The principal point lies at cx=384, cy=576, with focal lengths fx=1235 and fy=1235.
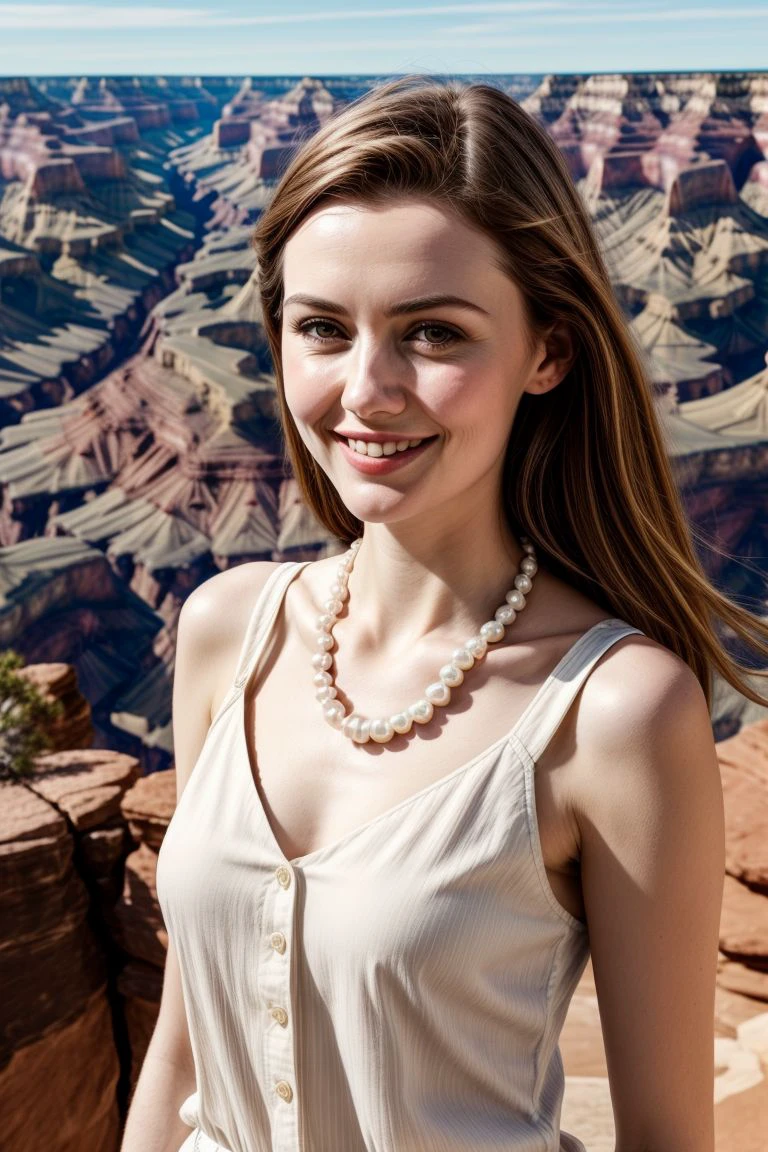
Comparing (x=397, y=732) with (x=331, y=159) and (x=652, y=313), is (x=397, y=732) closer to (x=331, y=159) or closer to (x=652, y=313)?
(x=331, y=159)

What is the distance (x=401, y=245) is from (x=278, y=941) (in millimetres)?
670

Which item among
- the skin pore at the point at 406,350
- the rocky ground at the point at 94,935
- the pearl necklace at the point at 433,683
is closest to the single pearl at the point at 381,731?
the pearl necklace at the point at 433,683

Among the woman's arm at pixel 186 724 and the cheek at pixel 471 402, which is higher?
the cheek at pixel 471 402

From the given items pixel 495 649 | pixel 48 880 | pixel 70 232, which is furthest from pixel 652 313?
pixel 495 649

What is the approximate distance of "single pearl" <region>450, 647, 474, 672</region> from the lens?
128cm

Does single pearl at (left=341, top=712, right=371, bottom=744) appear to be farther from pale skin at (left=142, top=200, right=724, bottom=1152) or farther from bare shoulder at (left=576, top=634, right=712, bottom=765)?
bare shoulder at (left=576, top=634, right=712, bottom=765)

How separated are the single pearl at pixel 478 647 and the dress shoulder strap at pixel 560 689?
9 cm

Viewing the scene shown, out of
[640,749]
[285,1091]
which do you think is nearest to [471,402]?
[640,749]

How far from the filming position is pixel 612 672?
3.78 feet

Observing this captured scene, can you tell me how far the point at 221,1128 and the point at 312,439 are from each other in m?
0.76

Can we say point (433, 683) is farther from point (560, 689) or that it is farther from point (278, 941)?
point (278, 941)

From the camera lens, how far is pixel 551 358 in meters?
1.27

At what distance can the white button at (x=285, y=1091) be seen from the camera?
1.24m

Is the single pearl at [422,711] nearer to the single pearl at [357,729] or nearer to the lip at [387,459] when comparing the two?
the single pearl at [357,729]
